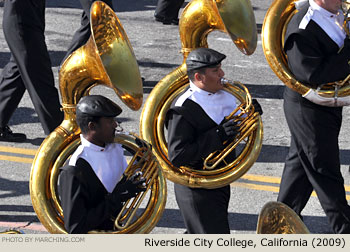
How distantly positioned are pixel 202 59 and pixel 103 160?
38.5 inches

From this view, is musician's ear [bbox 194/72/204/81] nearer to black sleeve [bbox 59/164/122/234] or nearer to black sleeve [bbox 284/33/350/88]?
black sleeve [bbox 284/33/350/88]

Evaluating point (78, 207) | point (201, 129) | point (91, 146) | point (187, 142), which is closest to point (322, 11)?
point (201, 129)

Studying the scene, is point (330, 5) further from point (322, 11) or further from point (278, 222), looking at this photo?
point (278, 222)

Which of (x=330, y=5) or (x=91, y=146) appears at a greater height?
(x=330, y=5)

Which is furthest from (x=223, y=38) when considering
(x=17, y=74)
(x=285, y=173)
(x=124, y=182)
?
(x=124, y=182)

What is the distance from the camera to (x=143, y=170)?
212 inches

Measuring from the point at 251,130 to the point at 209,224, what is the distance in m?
0.62

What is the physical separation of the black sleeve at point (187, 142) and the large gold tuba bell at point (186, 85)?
16 centimetres

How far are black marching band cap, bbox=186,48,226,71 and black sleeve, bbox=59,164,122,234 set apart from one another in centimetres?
110

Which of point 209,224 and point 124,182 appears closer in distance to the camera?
point 124,182

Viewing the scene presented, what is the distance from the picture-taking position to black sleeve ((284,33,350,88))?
6.27 meters

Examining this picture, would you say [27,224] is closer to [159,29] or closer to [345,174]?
[345,174]

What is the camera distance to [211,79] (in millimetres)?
5797

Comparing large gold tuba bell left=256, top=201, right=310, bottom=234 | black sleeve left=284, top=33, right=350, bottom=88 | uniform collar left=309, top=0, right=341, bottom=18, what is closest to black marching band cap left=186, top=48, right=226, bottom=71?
black sleeve left=284, top=33, right=350, bottom=88
